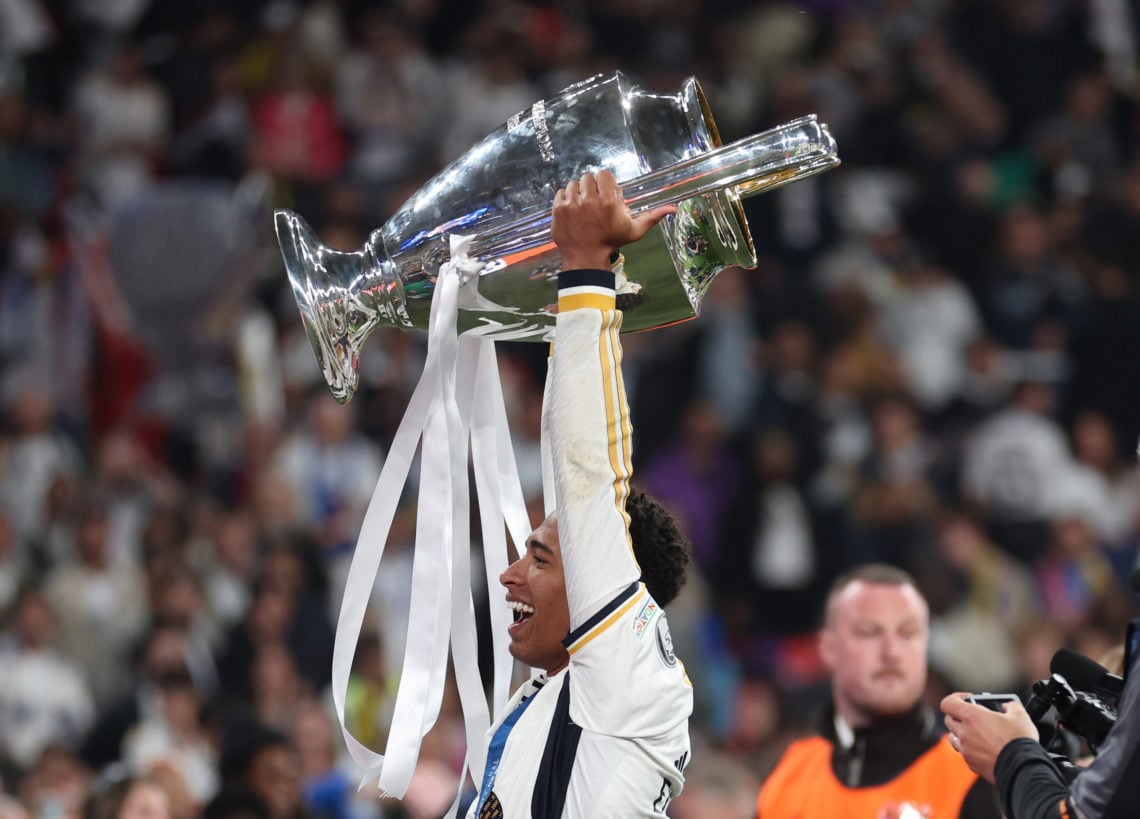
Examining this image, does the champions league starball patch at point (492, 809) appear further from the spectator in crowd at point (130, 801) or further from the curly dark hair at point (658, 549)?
the spectator in crowd at point (130, 801)

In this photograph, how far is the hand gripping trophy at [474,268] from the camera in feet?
10.1

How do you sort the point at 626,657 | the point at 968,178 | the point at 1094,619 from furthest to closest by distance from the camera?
the point at 968,178, the point at 1094,619, the point at 626,657

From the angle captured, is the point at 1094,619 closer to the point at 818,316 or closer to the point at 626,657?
the point at 818,316

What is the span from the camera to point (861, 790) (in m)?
4.57

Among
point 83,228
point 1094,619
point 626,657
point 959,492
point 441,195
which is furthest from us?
point 83,228

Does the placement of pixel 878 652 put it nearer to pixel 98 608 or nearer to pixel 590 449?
pixel 590 449

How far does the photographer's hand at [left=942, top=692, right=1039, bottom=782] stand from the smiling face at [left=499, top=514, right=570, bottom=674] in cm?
72

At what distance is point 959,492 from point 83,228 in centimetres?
514

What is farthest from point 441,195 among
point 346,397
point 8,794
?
point 8,794

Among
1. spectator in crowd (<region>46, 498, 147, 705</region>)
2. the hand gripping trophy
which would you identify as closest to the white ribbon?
the hand gripping trophy

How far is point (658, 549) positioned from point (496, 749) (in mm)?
476

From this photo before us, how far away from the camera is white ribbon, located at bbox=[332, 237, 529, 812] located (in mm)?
3133

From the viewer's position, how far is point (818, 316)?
396 inches

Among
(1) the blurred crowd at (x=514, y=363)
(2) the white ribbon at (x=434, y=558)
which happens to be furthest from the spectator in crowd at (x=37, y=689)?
(2) the white ribbon at (x=434, y=558)
